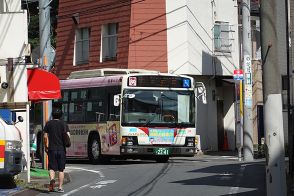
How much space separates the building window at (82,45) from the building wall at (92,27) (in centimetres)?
26

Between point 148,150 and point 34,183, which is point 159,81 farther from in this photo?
point 34,183

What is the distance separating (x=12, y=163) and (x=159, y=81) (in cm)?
1031

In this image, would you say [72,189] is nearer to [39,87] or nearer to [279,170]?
[39,87]

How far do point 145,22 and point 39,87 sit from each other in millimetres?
13233

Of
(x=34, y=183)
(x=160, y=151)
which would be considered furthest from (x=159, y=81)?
(x=34, y=183)

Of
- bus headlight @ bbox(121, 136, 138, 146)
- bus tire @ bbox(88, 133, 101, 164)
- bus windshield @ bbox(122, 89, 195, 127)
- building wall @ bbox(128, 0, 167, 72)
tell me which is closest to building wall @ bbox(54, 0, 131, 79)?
building wall @ bbox(128, 0, 167, 72)

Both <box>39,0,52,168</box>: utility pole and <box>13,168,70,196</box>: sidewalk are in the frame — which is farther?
<box>39,0,52,168</box>: utility pole

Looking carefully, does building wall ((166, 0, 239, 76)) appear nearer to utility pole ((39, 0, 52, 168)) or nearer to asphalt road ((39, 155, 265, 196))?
asphalt road ((39, 155, 265, 196))

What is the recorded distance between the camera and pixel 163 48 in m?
30.7

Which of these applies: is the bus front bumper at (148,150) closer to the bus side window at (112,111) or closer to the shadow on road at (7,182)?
the bus side window at (112,111)

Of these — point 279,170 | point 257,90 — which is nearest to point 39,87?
point 279,170

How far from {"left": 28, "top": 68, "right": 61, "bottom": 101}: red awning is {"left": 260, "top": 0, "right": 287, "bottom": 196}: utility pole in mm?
9772

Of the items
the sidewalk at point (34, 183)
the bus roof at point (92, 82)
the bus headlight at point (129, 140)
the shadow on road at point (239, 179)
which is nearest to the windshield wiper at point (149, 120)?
the bus headlight at point (129, 140)

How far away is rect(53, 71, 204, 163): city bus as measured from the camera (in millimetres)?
22312
